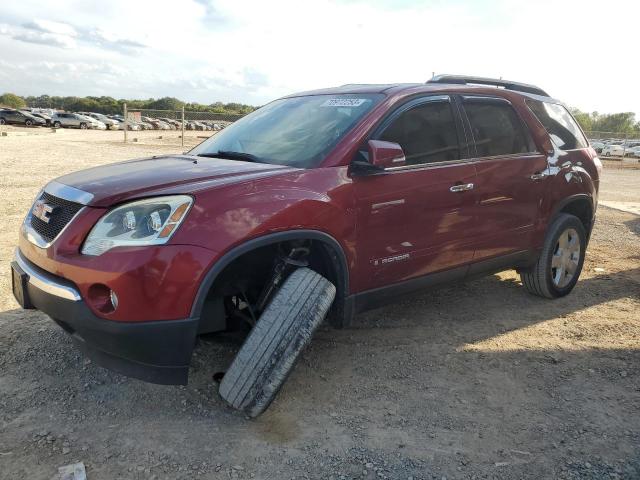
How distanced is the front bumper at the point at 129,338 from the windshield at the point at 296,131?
1250mm

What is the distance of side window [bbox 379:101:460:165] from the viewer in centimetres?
364

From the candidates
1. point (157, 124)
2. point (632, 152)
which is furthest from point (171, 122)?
point (632, 152)

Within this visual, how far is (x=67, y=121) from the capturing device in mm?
50562

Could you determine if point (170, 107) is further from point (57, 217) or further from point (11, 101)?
point (57, 217)

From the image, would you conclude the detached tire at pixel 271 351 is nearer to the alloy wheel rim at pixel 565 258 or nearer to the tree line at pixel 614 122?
the alloy wheel rim at pixel 565 258

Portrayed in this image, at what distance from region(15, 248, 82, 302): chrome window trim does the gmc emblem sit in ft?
0.88

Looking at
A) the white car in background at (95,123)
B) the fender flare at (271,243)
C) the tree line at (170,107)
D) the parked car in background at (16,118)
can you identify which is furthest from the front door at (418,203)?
the tree line at (170,107)

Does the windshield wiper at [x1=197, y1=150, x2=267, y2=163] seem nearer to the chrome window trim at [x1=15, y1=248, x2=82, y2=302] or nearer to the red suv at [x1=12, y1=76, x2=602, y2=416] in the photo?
the red suv at [x1=12, y1=76, x2=602, y2=416]

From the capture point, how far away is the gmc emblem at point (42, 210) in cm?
295

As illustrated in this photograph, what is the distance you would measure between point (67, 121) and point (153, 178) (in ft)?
176

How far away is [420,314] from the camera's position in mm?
4621

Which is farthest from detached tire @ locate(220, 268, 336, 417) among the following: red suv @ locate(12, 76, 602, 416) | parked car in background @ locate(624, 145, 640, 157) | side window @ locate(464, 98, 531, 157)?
parked car in background @ locate(624, 145, 640, 157)

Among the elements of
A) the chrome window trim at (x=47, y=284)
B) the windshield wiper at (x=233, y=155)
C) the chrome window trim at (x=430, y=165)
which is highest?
the chrome window trim at (x=430, y=165)

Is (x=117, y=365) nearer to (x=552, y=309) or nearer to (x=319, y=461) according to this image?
(x=319, y=461)
